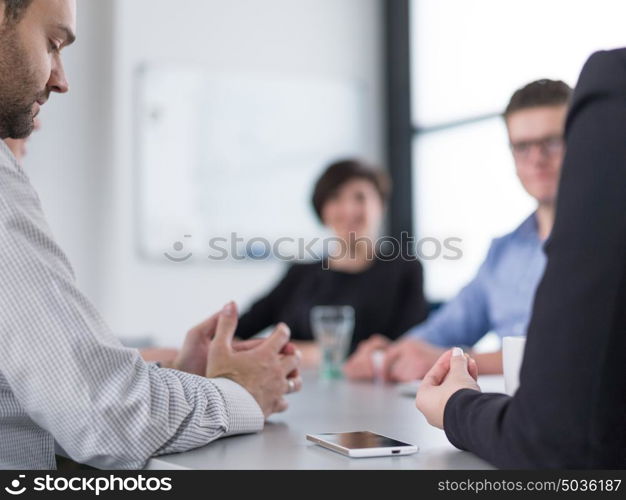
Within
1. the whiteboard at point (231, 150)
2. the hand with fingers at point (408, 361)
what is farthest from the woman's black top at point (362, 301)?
the hand with fingers at point (408, 361)

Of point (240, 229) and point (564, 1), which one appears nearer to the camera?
point (564, 1)

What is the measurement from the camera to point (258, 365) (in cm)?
135

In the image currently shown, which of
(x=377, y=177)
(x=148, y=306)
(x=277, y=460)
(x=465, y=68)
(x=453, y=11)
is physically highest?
(x=453, y=11)

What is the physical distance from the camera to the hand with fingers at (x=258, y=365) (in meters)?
1.32

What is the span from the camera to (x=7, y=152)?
1.11 meters

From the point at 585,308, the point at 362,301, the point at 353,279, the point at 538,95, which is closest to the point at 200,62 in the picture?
the point at 353,279

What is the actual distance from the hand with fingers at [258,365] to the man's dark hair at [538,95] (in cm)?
67

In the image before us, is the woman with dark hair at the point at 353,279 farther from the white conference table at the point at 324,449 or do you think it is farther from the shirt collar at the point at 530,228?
the white conference table at the point at 324,449

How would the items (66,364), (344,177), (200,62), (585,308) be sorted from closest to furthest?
(585,308)
(66,364)
(344,177)
(200,62)

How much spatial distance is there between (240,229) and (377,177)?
110 cm

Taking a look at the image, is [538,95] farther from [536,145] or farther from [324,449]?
[324,449]

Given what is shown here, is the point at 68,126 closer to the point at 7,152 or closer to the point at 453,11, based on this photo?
the point at 453,11

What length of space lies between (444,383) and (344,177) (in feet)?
8.09

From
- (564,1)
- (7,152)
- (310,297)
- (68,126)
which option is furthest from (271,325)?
(7,152)
